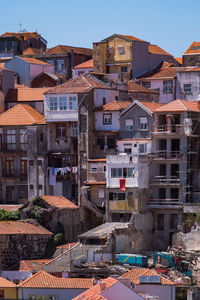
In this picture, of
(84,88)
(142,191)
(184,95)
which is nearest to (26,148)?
(84,88)

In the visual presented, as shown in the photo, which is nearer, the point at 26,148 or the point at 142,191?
the point at 142,191

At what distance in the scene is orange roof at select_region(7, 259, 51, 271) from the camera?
217 feet

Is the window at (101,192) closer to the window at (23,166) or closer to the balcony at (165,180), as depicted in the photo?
the balcony at (165,180)

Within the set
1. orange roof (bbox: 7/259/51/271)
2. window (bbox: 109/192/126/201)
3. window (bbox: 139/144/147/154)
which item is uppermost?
window (bbox: 139/144/147/154)

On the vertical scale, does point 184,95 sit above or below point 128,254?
above

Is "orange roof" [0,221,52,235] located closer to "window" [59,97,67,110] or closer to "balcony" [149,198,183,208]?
"balcony" [149,198,183,208]

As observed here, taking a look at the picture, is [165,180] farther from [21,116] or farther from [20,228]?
[21,116]

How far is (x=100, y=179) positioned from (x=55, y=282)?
60.1 feet

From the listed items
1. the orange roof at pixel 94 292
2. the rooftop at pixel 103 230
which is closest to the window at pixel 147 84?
the rooftop at pixel 103 230

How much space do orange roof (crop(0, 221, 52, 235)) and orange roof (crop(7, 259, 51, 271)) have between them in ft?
8.71

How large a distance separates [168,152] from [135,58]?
69.3 ft

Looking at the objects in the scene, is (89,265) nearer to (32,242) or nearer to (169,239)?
(32,242)

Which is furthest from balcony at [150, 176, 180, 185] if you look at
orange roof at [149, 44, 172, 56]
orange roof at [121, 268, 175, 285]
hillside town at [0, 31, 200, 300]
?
orange roof at [149, 44, 172, 56]

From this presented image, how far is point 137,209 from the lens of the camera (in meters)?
72.1
